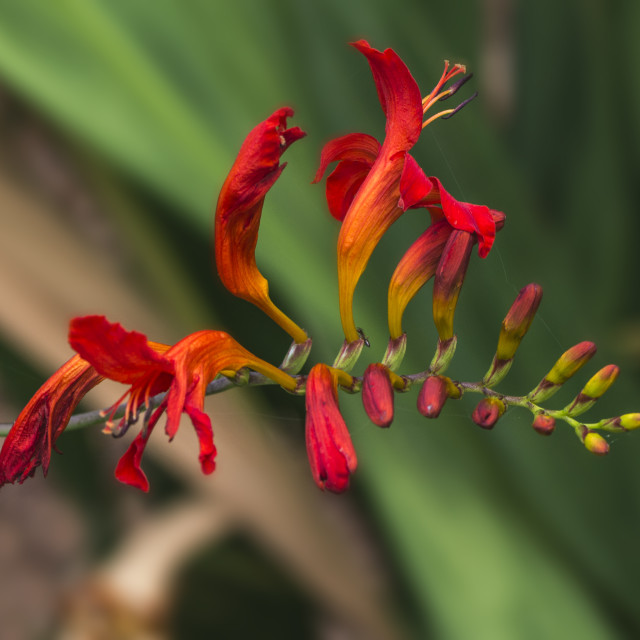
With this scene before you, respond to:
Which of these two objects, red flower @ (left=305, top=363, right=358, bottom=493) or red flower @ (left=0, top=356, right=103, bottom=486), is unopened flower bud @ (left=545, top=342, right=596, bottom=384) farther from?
red flower @ (left=0, top=356, right=103, bottom=486)

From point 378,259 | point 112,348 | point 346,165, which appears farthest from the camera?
point 378,259

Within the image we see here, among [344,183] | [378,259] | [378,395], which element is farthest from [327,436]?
[378,259]

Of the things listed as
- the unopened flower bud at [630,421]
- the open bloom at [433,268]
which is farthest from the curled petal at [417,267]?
the unopened flower bud at [630,421]

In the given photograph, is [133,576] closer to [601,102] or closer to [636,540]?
[636,540]

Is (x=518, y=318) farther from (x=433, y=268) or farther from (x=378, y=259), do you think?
(x=378, y=259)

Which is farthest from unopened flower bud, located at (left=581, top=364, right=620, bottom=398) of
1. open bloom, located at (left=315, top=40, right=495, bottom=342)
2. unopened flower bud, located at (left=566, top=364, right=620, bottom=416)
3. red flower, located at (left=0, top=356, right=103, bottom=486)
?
red flower, located at (left=0, top=356, right=103, bottom=486)

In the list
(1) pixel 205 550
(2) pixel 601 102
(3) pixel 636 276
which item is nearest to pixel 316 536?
(1) pixel 205 550
